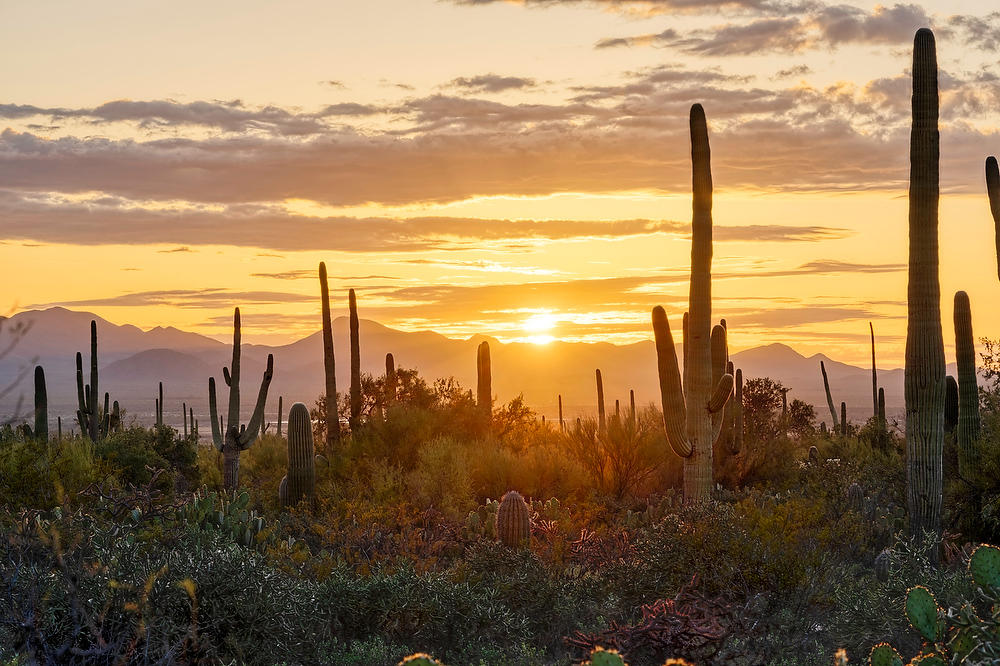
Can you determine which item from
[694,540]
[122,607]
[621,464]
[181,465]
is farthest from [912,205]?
[181,465]

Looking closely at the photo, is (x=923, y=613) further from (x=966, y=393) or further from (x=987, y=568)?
(x=966, y=393)

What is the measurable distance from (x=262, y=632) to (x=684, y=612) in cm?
347

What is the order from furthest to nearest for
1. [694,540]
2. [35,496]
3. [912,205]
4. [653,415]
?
[653,415]
[35,496]
[912,205]
[694,540]

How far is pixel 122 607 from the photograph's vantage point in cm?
793

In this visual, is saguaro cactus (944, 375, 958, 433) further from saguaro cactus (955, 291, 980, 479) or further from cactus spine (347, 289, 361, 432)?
cactus spine (347, 289, 361, 432)

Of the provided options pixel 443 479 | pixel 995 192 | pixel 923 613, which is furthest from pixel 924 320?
pixel 923 613

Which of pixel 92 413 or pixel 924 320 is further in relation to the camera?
pixel 92 413

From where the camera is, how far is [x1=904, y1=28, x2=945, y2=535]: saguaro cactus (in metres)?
14.4

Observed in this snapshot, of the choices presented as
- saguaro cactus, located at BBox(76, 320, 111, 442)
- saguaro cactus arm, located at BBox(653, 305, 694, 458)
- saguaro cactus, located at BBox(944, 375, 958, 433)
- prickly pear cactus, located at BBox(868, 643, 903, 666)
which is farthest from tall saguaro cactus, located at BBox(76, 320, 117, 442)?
prickly pear cactus, located at BBox(868, 643, 903, 666)

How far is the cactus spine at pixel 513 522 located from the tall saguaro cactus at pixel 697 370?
11.1ft

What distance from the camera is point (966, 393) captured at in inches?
683

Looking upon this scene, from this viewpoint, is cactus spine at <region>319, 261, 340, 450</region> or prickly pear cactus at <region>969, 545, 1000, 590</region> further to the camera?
cactus spine at <region>319, 261, 340, 450</region>

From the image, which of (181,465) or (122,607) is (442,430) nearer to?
(181,465)

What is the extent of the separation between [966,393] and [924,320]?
353 centimetres
